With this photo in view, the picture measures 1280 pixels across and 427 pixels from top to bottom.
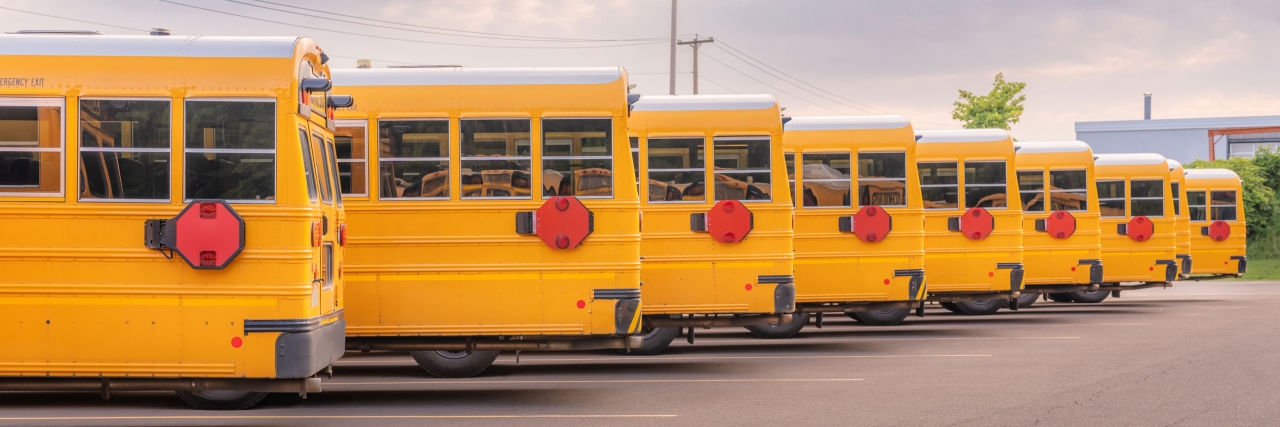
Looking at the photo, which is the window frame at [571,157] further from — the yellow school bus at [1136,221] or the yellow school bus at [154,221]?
the yellow school bus at [1136,221]

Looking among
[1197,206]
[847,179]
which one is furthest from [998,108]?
[847,179]

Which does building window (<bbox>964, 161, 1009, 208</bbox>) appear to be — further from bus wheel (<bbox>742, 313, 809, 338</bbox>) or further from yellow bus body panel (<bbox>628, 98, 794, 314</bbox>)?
yellow bus body panel (<bbox>628, 98, 794, 314</bbox>)

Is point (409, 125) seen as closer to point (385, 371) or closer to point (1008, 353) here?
point (385, 371)

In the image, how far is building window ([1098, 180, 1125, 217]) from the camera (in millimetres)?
21219

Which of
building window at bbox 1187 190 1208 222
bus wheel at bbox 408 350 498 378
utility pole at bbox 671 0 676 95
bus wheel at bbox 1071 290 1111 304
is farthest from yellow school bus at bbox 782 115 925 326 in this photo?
utility pole at bbox 671 0 676 95

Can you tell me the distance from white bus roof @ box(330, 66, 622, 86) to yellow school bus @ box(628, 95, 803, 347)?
2108 millimetres

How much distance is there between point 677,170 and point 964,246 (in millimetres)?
5941

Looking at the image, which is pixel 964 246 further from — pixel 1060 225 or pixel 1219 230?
pixel 1219 230

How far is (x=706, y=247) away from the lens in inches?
497

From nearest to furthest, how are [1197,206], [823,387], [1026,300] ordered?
[823,387] < [1026,300] < [1197,206]

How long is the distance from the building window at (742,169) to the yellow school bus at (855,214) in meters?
2.34

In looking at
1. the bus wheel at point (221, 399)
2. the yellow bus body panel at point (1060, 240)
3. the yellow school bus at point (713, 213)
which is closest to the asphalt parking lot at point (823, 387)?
the bus wheel at point (221, 399)

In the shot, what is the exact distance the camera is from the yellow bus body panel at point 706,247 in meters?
12.5

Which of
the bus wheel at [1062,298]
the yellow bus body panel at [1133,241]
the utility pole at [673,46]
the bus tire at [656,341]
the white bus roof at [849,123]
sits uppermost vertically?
the utility pole at [673,46]
